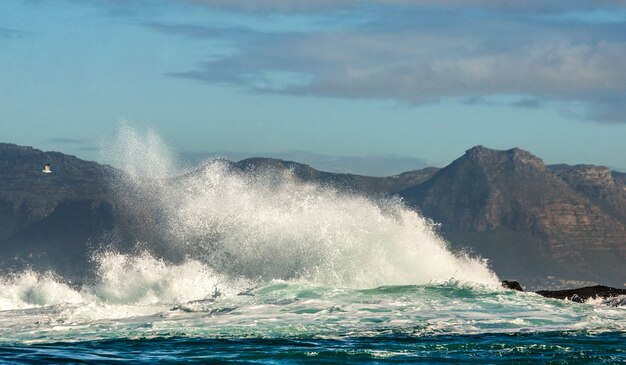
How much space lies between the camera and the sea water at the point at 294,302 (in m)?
39.2

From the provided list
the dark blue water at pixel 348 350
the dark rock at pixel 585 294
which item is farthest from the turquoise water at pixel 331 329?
the dark rock at pixel 585 294

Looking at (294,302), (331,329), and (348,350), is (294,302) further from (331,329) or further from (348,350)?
(348,350)

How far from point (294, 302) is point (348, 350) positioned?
1581 centimetres

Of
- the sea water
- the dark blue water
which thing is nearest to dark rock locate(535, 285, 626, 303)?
the sea water

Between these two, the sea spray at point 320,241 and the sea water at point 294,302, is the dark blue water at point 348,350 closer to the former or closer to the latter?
the sea water at point 294,302

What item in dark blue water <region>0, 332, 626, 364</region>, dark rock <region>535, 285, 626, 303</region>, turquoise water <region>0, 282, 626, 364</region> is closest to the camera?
dark blue water <region>0, 332, 626, 364</region>

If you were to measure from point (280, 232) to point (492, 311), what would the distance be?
83.4 feet

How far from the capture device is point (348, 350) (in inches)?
1524

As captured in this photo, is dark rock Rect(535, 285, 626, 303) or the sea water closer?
the sea water

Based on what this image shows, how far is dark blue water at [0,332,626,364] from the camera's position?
121ft

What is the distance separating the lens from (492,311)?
165 feet

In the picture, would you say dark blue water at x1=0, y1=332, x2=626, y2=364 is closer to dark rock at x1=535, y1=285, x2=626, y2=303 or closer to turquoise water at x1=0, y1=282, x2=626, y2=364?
turquoise water at x1=0, y1=282, x2=626, y2=364

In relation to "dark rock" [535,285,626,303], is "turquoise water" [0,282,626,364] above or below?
below

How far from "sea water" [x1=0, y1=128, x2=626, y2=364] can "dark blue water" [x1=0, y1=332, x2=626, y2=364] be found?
69mm
